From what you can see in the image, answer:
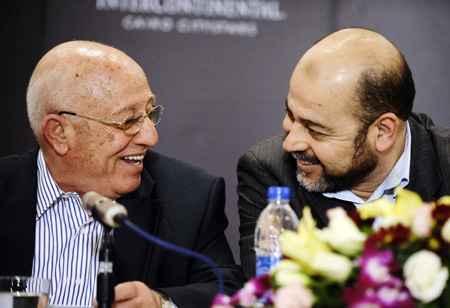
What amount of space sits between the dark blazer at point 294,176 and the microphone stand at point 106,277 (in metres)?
0.97

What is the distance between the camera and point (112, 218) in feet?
4.56

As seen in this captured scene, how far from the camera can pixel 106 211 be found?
1.41 metres

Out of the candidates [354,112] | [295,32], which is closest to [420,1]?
[295,32]

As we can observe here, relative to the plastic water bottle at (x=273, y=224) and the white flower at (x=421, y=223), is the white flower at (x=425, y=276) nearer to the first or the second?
A: the white flower at (x=421, y=223)

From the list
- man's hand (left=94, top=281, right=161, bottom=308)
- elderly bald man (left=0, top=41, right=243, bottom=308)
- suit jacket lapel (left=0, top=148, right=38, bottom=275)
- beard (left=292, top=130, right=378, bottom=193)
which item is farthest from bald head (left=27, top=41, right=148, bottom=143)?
man's hand (left=94, top=281, right=161, bottom=308)

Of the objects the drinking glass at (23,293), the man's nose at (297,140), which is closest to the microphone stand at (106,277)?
the drinking glass at (23,293)

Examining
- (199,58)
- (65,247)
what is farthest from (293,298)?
(199,58)

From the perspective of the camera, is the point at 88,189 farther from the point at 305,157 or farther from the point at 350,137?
the point at 350,137

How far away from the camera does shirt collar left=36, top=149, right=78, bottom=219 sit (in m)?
2.41

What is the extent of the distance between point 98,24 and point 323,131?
1820mm

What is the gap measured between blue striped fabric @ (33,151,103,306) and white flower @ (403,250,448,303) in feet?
5.18

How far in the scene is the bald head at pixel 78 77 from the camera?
236 cm

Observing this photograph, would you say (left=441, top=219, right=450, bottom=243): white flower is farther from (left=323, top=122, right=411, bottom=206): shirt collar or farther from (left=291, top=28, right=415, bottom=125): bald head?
(left=323, top=122, right=411, bottom=206): shirt collar

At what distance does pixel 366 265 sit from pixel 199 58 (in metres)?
2.75
